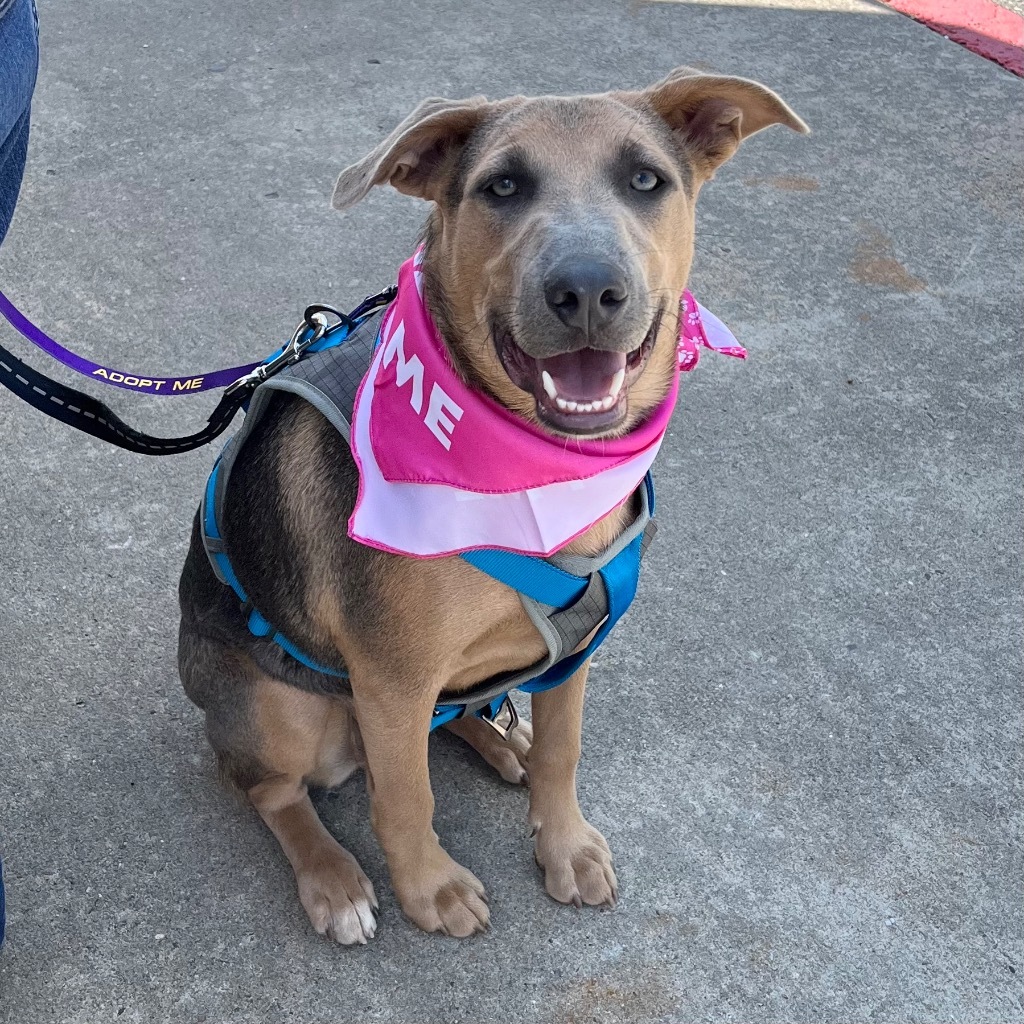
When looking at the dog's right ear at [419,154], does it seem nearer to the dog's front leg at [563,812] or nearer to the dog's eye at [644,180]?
the dog's eye at [644,180]

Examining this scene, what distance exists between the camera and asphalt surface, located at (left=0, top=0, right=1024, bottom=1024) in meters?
2.75

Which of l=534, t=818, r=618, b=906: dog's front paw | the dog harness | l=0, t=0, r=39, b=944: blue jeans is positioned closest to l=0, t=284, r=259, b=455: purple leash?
the dog harness

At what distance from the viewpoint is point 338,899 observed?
2.75 m

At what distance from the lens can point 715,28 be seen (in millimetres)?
6703

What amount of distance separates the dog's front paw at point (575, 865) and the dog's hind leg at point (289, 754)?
420 millimetres

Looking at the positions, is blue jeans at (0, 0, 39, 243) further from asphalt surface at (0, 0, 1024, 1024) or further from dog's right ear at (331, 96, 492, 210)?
asphalt surface at (0, 0, 1024, 1024)

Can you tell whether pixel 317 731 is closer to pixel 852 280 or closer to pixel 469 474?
pixel 469 474

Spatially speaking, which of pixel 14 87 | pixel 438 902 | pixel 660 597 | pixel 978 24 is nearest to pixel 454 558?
pixel 438 902

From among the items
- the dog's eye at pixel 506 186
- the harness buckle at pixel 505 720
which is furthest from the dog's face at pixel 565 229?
the harness buckle at pixel 505 720

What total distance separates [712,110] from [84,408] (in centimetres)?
151

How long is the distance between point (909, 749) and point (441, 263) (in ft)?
6.14

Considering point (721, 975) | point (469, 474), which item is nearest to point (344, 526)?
point (469, 474)

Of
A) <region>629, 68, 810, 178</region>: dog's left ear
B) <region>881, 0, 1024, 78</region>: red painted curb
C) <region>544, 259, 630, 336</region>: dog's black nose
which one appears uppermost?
<region>629, 68, 810, 178</region>: dog's left ear

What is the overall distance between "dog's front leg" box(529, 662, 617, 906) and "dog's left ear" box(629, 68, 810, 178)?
3.83 ft
